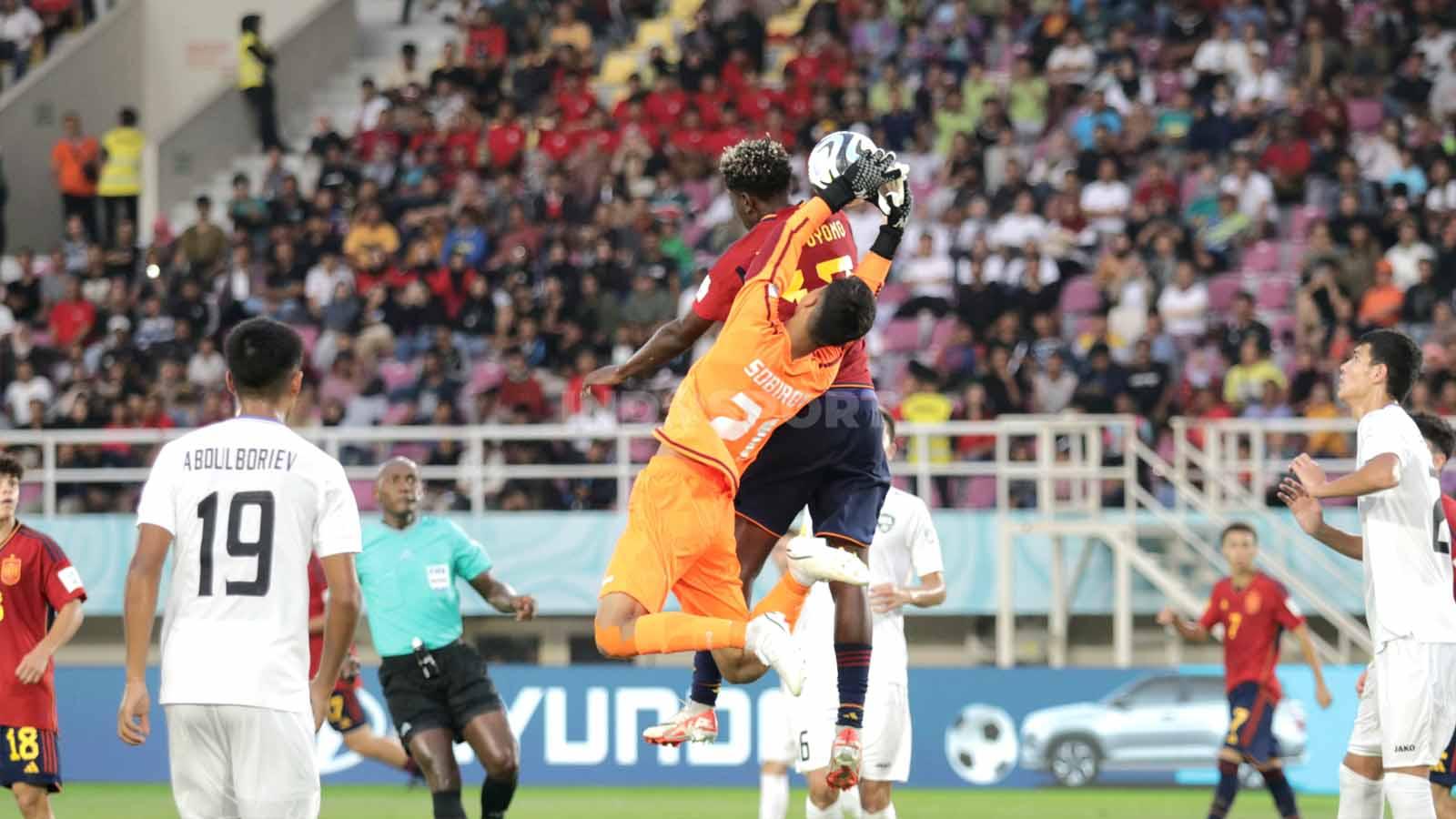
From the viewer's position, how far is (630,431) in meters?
19.2

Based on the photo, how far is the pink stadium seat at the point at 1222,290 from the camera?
70.2ft

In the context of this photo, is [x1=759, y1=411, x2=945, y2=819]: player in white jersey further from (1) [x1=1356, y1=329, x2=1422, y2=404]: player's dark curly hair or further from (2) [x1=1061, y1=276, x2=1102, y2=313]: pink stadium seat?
(2) [x1=1061, y1=276, x2=1102, y2=313]: pink stadium seat

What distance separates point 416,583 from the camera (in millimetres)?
11977

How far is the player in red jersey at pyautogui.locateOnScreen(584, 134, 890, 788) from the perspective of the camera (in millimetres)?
9008

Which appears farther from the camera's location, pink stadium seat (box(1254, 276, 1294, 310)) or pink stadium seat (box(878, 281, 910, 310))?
pink stadium seat (box(878, 281, 910, 310))

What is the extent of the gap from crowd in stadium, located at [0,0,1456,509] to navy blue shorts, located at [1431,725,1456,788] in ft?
30.7

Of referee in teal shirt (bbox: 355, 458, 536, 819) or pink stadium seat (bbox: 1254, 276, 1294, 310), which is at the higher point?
pink stadium seat (bbox: 1254, 276, 1294, 310)

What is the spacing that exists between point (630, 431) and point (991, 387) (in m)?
3.58

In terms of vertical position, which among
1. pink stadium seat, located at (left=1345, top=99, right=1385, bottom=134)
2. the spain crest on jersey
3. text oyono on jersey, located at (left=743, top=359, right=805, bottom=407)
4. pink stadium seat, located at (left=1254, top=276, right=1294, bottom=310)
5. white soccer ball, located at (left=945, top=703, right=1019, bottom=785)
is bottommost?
white soccer ball, located at (left=945, top=703, right=1019, bottom=785)

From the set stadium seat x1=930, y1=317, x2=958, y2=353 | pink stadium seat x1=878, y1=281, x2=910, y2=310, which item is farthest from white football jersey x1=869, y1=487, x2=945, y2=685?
pink stadium seat x1=878, y1=281, x2=910, y2=310

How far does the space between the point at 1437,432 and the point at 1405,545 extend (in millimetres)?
1083

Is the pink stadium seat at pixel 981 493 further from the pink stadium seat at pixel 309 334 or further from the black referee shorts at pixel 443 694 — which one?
the black referee shorts at pixel 443 694

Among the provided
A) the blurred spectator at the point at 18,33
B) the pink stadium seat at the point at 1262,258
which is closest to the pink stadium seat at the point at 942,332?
the pink stadium seat at the point at 1262,258

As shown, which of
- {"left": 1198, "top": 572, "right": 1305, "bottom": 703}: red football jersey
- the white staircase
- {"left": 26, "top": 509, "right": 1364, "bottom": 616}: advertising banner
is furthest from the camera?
the white staircase
